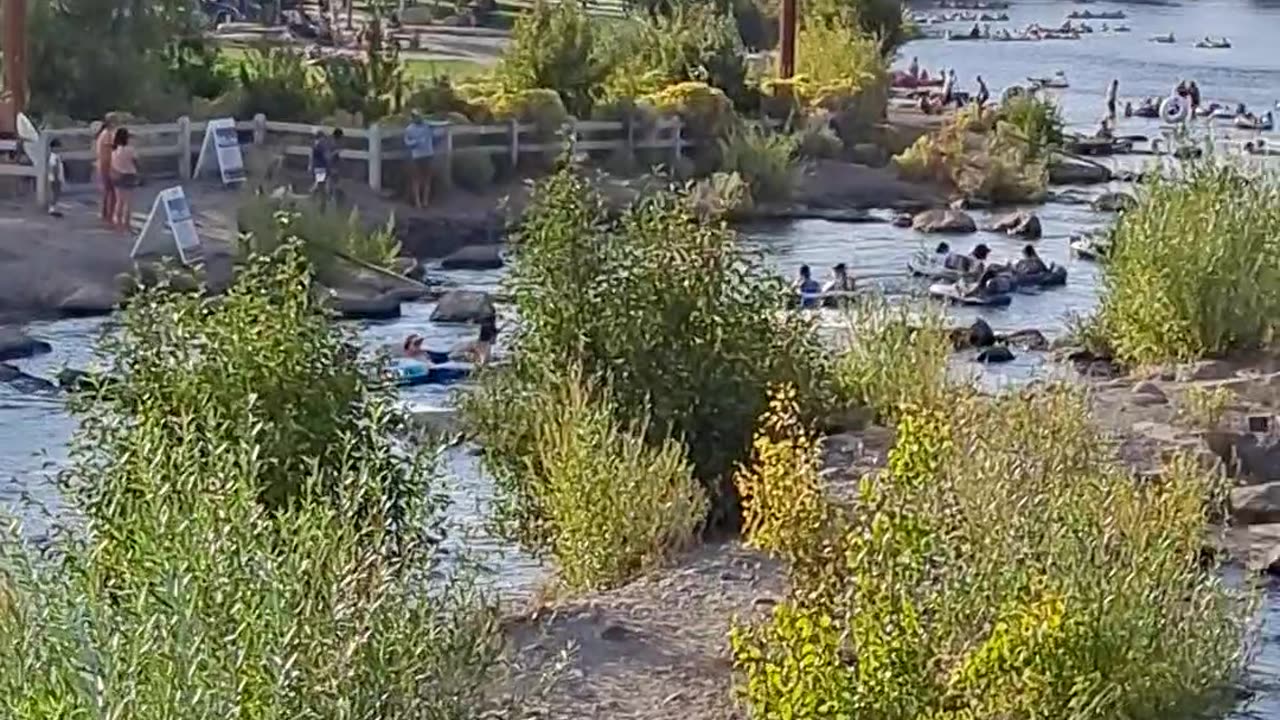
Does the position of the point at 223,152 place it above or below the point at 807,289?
above

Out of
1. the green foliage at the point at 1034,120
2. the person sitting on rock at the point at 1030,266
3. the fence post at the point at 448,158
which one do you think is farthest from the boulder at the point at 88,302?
the green foliage at the point at 1034,120

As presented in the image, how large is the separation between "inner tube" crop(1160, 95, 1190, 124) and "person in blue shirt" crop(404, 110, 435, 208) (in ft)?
88.3

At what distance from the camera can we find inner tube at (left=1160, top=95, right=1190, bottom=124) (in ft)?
192

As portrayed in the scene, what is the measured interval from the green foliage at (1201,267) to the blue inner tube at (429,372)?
21.0 ft

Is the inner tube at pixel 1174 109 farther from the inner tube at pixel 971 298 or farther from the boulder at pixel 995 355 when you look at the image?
the boulder at pixel 995 355

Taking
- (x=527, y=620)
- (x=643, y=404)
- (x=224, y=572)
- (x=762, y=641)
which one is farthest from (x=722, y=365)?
(x=224, y=572)

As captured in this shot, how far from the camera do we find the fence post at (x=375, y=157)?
35.4 metres

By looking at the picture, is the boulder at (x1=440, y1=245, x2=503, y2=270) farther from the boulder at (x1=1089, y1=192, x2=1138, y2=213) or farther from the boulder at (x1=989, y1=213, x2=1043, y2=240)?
the boulder at (x1=1089, y1=192, x2=1138, y2=213)

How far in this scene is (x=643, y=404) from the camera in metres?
14.5

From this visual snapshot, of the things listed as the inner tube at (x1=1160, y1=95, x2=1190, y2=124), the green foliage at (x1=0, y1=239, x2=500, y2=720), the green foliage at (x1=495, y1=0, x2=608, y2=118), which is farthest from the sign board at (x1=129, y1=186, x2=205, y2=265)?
the inner tube at (x1=1160, y1=95, x2=1190, y2=124)

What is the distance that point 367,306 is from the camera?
91.5 ft

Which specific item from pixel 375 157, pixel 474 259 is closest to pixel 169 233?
pixel 474 259

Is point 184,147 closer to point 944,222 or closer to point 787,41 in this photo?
point 944,222

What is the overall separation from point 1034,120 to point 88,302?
26501 mm
